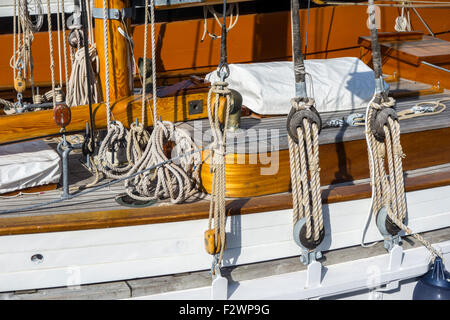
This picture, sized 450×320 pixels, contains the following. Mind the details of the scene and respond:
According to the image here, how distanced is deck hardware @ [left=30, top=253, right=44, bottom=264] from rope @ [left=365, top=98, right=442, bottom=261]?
6.60 feet

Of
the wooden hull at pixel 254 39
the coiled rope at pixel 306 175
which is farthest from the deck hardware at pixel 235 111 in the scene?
the wooden hull at pixel 254 39

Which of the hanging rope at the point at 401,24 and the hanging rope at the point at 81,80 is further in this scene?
the hanging rope at the point at 401,24

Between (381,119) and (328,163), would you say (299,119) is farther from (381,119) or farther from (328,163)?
(328,163)

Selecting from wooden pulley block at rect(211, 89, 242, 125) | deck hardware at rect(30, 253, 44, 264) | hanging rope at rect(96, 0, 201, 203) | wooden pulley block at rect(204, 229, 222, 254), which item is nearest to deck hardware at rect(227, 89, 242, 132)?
wooden pulley block at rect(211, 89, 242, 125)

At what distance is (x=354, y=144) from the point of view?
12.8 ft

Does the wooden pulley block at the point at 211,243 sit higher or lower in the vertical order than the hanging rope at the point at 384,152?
lower

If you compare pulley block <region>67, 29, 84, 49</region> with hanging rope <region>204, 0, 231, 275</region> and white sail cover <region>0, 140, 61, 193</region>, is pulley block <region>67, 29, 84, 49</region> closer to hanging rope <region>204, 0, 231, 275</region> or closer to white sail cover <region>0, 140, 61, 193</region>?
white sail cover <region>0, 140, 61, 193</region>

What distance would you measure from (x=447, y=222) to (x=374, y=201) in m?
0.84

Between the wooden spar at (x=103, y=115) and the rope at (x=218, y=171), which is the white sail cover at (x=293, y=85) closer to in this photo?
the wooden spar at (x=103, y=115)

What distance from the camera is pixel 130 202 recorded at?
11.6ft

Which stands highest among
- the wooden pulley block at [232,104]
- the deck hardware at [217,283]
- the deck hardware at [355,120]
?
the wooden pulley block at [232,104]

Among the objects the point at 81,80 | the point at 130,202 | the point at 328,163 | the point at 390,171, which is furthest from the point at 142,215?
the point at 390,171

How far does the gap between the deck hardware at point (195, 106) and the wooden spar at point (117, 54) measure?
0.48m

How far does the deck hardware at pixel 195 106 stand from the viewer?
413 cm
